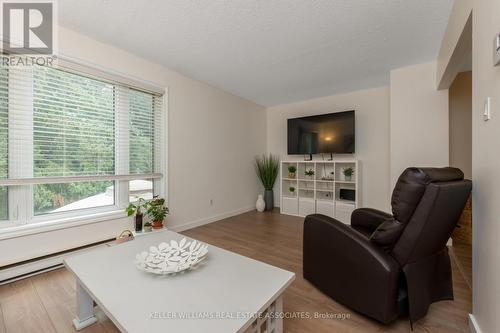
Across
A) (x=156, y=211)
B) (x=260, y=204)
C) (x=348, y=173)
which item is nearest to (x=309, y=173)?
(x=348, y=173)

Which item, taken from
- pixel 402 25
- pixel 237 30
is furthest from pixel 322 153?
pixel 237 30

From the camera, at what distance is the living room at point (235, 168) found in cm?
119

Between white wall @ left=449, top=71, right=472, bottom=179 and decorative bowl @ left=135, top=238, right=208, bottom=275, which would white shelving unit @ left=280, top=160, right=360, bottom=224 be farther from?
decorative bowl @ left=135, top=238, right=208, bottom=275

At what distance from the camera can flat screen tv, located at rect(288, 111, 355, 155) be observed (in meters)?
3.76

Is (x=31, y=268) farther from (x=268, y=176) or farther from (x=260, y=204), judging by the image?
(x=268, y=176)

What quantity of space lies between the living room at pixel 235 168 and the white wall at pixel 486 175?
0.05 ft

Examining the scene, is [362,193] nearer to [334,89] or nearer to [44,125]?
[334,89]

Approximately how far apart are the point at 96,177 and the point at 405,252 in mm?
2868

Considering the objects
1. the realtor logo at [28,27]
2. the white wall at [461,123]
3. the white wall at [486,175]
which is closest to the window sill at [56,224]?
the realtor logo at [28,27]

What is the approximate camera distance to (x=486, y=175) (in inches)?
45.6

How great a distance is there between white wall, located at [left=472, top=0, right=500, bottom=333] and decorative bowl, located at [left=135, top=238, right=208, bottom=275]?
1514 millimetres

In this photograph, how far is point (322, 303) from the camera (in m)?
1.60

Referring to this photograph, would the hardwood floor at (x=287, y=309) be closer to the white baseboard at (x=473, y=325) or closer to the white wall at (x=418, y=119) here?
the white baseboard at (x=473, y=325)

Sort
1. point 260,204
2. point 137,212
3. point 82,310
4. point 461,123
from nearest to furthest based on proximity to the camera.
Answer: point 82,310 < point 137,212 < point 461,123 < point 260,204
